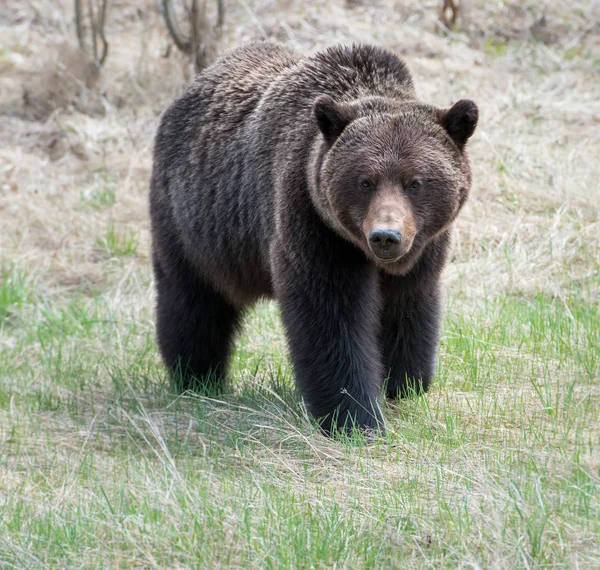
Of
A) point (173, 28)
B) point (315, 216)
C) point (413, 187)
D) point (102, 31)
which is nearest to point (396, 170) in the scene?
point (413, 187)

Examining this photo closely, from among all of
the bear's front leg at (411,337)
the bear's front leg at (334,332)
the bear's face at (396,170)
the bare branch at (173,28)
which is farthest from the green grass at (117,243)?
the bear's face at (396,170)

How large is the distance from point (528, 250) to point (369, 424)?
12.1 feet

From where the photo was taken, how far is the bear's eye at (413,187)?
5020mm

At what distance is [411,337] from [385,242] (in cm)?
124

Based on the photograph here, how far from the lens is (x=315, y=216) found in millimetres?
5406

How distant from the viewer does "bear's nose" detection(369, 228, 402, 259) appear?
4.68 metres

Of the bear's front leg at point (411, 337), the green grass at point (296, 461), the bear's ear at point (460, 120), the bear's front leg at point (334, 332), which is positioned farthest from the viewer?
the bear's front leg at point (411, 337)

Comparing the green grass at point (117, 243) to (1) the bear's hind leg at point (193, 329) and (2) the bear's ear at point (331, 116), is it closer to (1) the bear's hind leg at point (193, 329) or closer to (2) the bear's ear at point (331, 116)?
(1) the bear's hind leg at point (193, 329)

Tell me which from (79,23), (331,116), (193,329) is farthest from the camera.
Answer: (79,23)

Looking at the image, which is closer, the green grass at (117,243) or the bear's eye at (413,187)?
the bear's eye at (413,187)

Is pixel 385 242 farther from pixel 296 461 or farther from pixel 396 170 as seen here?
pixel 296 461

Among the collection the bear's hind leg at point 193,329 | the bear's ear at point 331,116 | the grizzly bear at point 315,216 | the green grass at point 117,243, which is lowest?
the green grass at point 117,243

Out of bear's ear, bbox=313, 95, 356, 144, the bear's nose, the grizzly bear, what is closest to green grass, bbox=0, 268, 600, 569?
the grizzly bear

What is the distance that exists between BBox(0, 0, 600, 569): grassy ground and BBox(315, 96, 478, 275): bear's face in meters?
1.02
